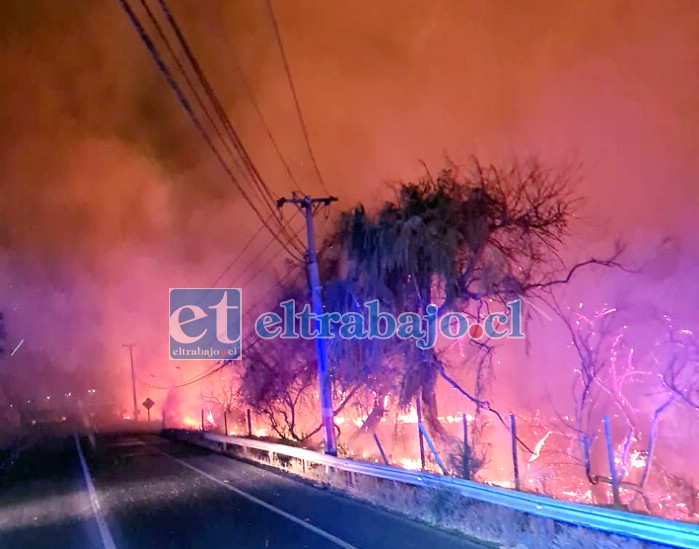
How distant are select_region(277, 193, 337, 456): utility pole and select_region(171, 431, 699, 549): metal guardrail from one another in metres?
3.04

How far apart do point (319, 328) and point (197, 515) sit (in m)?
7.16

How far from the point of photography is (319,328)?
58.9ft

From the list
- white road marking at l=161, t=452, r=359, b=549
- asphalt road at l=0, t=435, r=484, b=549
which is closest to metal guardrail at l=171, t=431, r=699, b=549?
asphalt road at l=0, t=435, r=484, b=549

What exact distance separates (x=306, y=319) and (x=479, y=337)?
31.9 feet

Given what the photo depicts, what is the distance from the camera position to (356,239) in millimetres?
18641

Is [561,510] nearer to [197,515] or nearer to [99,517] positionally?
[197,515]

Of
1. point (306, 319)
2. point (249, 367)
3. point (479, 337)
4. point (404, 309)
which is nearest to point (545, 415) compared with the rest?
point (479, 337)

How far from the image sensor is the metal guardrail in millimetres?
6441

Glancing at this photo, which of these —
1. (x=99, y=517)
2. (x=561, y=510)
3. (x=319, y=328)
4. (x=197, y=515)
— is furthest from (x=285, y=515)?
(x=319, y=328)

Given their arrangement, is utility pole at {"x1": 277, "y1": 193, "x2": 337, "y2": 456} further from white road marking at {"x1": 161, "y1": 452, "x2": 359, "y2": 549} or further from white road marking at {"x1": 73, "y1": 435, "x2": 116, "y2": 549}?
white road marking at {"x1": 73, "y1": 435, "x2": 116, "y2": 549}

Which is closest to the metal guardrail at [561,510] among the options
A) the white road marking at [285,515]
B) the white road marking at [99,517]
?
the white road marking at [285,515]

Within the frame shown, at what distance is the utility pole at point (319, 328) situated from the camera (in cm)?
1716

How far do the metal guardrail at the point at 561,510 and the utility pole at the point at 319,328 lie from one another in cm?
304

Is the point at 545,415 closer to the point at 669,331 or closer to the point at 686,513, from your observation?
the point at 669,331
